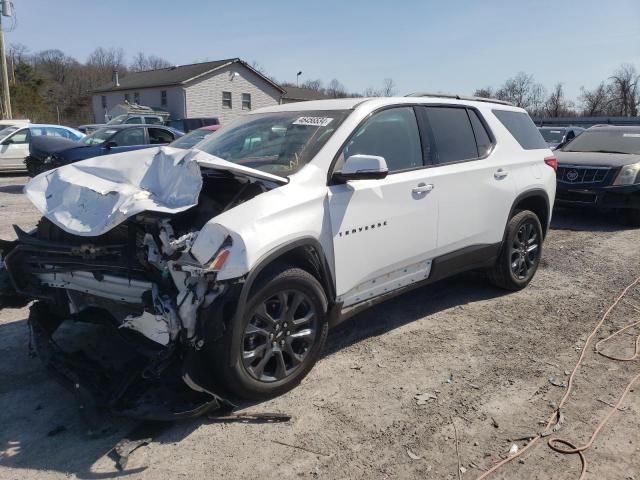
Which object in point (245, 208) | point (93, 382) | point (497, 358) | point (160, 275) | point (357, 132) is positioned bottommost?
point (497, 358)

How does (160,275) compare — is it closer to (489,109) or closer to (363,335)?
(363,335)

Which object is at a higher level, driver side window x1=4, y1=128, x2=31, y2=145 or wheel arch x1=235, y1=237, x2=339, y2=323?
driver side window x1=4, y1=128, x2=31, y2=145

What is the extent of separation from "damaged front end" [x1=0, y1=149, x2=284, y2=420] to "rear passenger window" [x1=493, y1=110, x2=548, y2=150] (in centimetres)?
314

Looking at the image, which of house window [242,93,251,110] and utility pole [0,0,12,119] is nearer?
utility pole [0,0,12,119]

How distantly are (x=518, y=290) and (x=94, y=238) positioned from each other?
421 cm

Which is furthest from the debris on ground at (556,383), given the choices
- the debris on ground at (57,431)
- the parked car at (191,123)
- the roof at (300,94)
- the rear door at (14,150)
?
the roof at (300,94)

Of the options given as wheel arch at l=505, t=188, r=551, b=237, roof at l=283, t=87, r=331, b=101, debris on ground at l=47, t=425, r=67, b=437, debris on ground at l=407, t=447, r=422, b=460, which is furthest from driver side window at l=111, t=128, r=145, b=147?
roof at l=283, t=87, r=331, b=101

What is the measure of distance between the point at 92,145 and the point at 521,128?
9.48m

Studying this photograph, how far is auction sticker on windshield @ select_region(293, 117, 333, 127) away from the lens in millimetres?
3901

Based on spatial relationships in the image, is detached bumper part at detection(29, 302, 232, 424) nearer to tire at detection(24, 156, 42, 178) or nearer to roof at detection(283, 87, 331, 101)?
tire at detection(24, 156, 42, 178)

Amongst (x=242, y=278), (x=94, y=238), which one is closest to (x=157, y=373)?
(x=242, y=278)

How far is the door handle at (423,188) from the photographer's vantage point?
4.09 metres

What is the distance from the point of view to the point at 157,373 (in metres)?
2.94

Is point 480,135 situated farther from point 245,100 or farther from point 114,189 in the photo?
point 245,100
